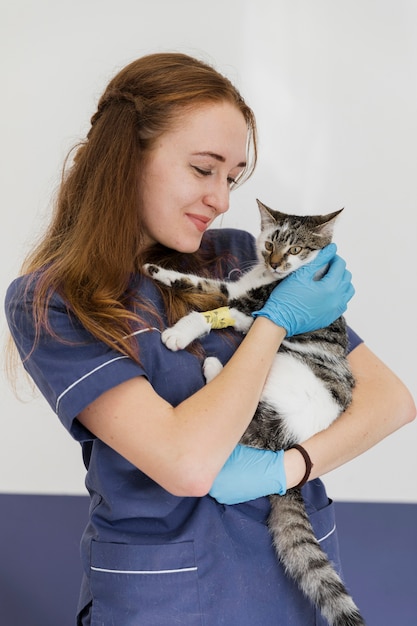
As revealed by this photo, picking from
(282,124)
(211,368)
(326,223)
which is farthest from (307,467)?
(282,124)

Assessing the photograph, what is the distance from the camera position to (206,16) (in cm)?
229

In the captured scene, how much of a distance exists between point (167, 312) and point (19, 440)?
1.09 m

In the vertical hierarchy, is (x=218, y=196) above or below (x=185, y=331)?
above

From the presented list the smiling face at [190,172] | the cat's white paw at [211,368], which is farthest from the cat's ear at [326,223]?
the cat's white paw at [211,368]

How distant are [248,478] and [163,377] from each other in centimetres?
27

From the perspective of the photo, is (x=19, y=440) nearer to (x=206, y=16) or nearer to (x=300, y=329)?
(x=300, y=329)

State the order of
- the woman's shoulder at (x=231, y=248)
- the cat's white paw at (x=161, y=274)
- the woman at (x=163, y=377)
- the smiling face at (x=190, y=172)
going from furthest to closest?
the woman's shoulder at (x=231, y=248) → the cat's white paw at (x=161, y=274) → the smiling face at (x=190, y=172) → the woman at (x=163, y=377)

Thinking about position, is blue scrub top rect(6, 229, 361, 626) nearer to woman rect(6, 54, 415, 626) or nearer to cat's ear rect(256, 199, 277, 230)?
woman rect(6, 54, 415, 626)

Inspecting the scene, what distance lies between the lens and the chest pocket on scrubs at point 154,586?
1325mm

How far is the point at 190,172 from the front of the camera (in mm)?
1544

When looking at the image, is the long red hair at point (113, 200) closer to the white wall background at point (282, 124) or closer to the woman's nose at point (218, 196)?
the woman's nose at point (218, 196)

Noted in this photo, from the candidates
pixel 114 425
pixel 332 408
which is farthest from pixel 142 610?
pixel 332 408

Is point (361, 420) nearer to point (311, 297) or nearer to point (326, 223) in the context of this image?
point (311, 297)

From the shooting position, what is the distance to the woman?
129 cm
